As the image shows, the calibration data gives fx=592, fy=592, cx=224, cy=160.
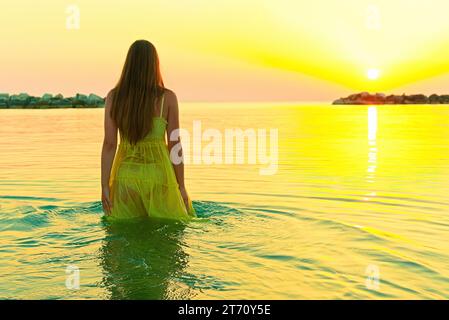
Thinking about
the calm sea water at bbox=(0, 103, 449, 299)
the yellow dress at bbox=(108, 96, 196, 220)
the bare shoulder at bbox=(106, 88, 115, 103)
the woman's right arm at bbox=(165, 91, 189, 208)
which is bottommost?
the calm sea water at bbox=(0, 103, 449, 299)

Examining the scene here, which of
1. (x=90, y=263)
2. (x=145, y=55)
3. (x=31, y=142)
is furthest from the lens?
(x=31, y=142)

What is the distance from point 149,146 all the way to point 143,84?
841mm

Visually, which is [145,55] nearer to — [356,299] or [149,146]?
[149,146]

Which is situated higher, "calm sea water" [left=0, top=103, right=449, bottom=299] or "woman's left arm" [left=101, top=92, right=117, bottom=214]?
"woman's left arm" [left=101, top=92, right=117, bottom=214]

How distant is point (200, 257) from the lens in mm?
6461

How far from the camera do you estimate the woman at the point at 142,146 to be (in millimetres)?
7477

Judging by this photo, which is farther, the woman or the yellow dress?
the yellow dress

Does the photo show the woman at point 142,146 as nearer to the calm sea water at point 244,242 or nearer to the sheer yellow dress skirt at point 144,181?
the sheer yellow dress skirt at point 144,181

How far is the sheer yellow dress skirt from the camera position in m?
7.83

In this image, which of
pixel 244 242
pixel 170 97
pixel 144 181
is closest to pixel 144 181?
pixel 144 181

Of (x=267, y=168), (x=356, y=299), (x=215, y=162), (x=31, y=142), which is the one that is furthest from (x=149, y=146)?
(x=31, y=142)

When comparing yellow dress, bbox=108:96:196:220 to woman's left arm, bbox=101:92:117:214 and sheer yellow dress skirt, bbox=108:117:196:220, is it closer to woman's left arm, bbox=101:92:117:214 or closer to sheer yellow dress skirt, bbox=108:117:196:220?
sheer yellow dress skirt, bbox=108:117:196:220

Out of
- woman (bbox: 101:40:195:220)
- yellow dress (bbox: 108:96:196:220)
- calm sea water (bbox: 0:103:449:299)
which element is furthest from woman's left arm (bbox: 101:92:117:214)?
calm sea water (bbox: 0:103:449:299)

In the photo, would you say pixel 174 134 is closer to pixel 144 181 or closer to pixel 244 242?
pixel 144 181
